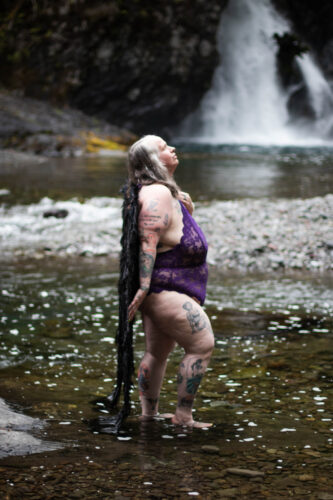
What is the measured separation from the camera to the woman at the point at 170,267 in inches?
166

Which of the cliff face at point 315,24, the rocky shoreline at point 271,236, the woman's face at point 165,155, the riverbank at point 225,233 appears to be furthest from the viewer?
the cliff face at point 315,24

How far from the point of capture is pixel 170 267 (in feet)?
14.1

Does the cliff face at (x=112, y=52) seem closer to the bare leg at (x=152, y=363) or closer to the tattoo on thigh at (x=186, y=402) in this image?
the bare leg at (x=152, y=363)

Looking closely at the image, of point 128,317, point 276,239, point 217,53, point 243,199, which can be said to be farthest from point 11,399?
point 217,53

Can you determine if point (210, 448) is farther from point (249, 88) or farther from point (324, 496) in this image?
point (249, 88)

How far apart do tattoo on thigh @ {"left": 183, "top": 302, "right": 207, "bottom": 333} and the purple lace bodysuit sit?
0.12 metres

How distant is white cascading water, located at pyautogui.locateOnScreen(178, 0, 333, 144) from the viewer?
4806 centimetres

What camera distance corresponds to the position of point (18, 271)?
10.5m

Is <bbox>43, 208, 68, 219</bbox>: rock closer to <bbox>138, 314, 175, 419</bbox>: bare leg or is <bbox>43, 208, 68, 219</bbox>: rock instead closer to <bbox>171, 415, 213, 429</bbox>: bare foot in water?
<bbox>138, 314, 175, 419</bbox>: bare leg

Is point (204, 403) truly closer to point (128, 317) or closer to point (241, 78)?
point (128, 317)

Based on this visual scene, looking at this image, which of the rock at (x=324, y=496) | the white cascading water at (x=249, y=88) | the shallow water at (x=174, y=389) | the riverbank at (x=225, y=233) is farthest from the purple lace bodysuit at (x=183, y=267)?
the white cascading water at (x=249, y=88)

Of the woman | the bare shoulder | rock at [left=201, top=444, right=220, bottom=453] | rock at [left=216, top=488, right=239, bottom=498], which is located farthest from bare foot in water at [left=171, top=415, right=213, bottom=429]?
the bare shoulder

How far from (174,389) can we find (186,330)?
1377 millimetres

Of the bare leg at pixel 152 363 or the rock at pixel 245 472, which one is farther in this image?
the bare leg at pixel 152 363
